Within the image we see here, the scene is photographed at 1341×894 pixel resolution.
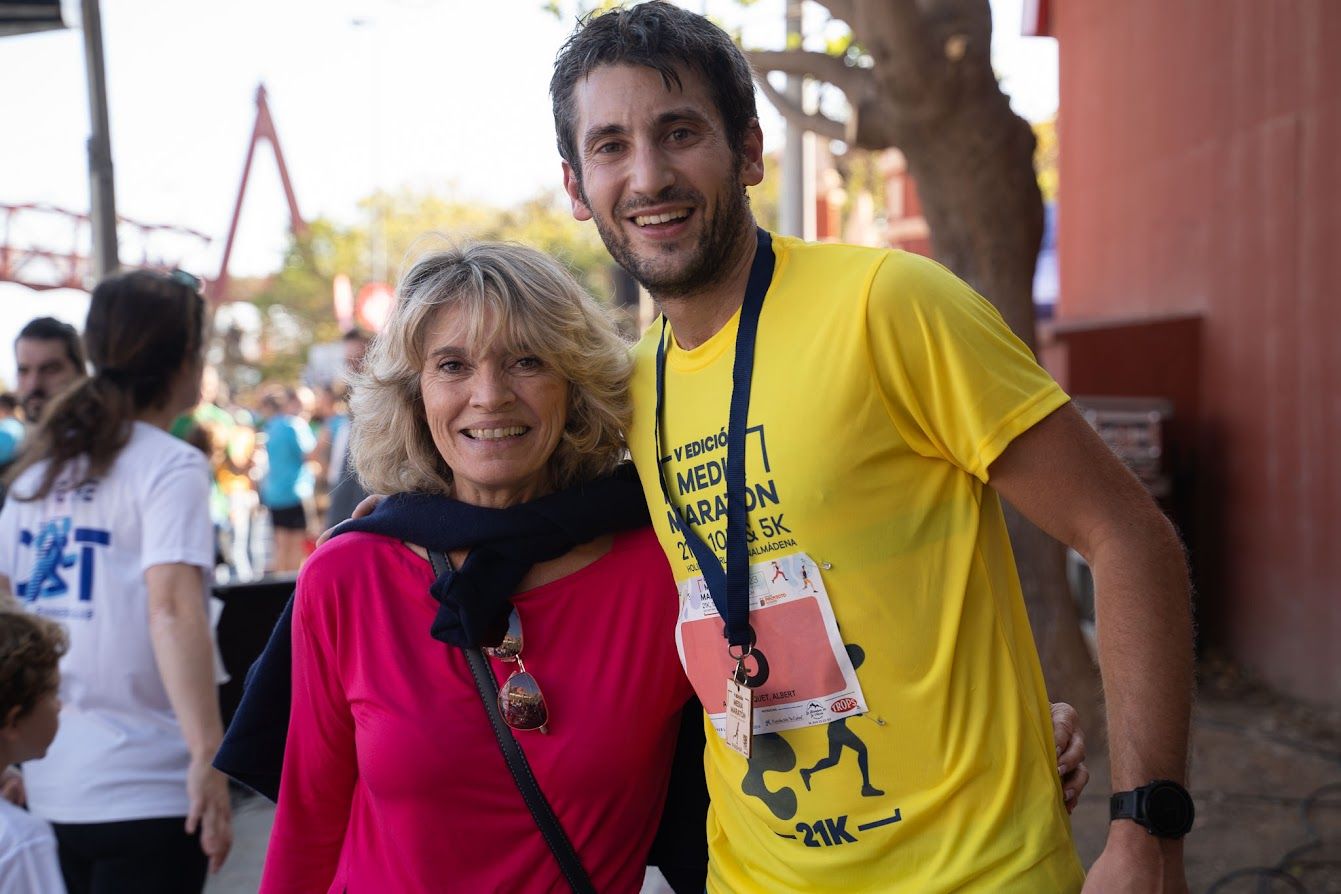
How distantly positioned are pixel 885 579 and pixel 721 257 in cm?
59

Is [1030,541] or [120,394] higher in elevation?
[120,394]

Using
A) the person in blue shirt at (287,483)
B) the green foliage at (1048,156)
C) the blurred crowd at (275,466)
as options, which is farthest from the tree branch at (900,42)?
the green foliage at (1048,156)

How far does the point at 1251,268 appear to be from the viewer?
7.28 meters

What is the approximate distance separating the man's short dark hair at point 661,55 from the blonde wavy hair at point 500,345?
269 mm

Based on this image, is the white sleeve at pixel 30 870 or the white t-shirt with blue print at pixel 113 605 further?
→ the white t-shirt with blue print at pixel 113 605

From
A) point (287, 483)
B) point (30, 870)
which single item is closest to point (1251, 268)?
point (30, 870)

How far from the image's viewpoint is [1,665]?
8.25 ft

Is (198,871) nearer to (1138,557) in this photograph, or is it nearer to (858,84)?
(1138,557)

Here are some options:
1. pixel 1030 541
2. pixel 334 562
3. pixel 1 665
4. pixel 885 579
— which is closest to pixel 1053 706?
pixel 885 579

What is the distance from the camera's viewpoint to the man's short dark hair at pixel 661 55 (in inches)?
82.7

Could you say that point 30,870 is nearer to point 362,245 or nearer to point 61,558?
point 61,558

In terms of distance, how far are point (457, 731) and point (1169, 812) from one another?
115cm

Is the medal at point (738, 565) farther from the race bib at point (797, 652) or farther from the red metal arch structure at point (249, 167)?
the red metal arch structure at point (249, 167)

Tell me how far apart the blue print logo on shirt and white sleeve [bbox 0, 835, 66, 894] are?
0.86 m
